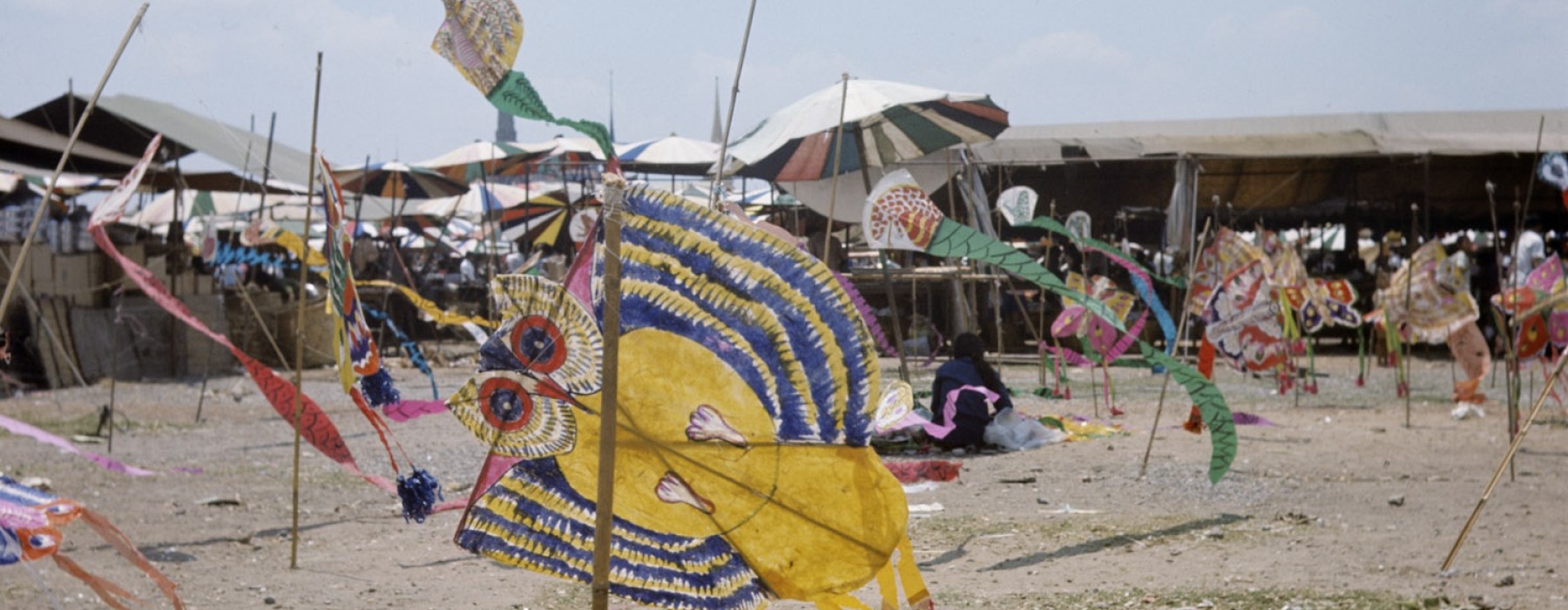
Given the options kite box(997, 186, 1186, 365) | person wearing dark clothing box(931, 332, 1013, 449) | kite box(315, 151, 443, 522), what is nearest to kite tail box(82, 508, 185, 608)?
kite box(315, 151, 443, 522)

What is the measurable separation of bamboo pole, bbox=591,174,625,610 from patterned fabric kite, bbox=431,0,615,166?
196 mm

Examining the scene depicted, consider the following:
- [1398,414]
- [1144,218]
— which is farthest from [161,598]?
[1144,218]

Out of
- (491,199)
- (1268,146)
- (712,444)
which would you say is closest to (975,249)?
(712,444)

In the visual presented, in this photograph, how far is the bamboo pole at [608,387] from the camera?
260 cm

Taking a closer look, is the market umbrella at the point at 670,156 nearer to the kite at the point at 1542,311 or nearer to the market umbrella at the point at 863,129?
the market umbrella at the point at 863,129

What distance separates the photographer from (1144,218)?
1970 centimetres

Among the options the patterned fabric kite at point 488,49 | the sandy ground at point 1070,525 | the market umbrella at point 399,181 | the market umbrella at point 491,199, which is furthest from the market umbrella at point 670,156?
the patterned fabric kite at point 488,49

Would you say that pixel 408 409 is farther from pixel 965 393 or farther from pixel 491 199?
pixel 491 199

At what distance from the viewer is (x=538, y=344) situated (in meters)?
2.73

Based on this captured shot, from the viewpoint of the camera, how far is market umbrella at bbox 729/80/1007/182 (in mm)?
8562

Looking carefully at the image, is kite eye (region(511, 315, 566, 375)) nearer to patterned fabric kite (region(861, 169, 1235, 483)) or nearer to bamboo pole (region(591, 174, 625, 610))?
bamboo pole (region(591, 174, 625, 610))

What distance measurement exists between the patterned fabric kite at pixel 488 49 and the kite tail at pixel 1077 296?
1.38 meters

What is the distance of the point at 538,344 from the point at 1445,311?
918 cm

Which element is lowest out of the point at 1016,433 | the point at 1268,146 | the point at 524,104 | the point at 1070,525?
the point at 1070,525
